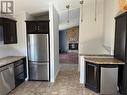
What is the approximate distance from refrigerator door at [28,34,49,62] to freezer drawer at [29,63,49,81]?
0.22 m

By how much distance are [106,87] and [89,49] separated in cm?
293

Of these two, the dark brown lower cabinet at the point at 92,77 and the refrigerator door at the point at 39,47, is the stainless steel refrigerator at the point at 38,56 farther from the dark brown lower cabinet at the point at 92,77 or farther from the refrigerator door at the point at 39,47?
the dark brown lower cabinet at the point at 92,77

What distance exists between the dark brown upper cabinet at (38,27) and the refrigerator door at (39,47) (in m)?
0.14

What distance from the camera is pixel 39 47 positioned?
518cm

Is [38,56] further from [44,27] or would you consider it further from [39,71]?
[44,27]

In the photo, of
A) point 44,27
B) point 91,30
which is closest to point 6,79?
point 44,27

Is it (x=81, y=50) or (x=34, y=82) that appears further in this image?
(x=81, y=50)

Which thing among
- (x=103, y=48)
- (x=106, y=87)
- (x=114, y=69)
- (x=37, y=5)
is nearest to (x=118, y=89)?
(x=106, y=87)

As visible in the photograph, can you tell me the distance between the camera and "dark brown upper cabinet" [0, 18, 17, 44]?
435 cm

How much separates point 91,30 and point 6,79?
13.8 feet

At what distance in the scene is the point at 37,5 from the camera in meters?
4.91

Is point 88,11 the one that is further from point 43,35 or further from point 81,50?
point 43,35

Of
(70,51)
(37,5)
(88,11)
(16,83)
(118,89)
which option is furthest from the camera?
→ (70,51)

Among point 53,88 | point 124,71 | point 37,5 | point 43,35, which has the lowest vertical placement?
point 53,88
